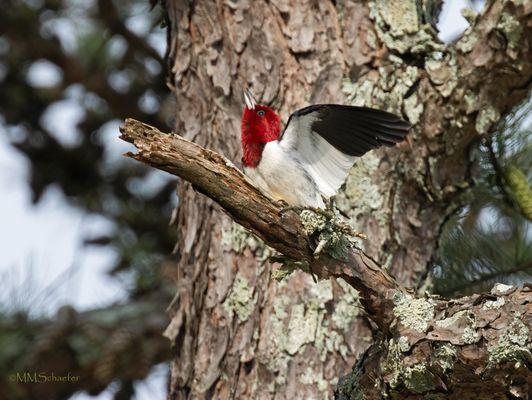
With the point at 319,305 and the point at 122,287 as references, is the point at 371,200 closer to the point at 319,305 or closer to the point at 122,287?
the point at 319,305

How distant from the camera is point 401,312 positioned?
1.93 metres

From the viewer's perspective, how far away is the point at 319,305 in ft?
8.10

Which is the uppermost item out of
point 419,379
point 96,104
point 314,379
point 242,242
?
point 96,104

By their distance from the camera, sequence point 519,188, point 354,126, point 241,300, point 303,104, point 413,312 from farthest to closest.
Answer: point 519,188
point 303,104
point 241,300
point 354,126
point 413,312

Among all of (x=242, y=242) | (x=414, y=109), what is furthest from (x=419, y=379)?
(x=414, y=109)

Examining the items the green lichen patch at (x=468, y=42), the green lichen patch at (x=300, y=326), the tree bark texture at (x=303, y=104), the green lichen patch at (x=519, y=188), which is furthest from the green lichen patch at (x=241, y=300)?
the green lichen patch at (x=519, y=188)

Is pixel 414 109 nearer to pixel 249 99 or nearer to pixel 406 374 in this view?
pixel 249 99

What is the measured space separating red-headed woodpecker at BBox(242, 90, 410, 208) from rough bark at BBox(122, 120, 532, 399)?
334 millimetres

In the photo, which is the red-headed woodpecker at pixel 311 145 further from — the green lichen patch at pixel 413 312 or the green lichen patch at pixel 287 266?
the green lichen patch at pixel 413 312

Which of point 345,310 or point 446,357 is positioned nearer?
point 446,357

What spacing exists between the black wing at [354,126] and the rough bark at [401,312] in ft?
1.39

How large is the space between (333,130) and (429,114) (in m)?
0.43

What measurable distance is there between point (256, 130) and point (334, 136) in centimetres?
24

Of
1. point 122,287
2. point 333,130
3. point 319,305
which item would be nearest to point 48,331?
point 122,287
